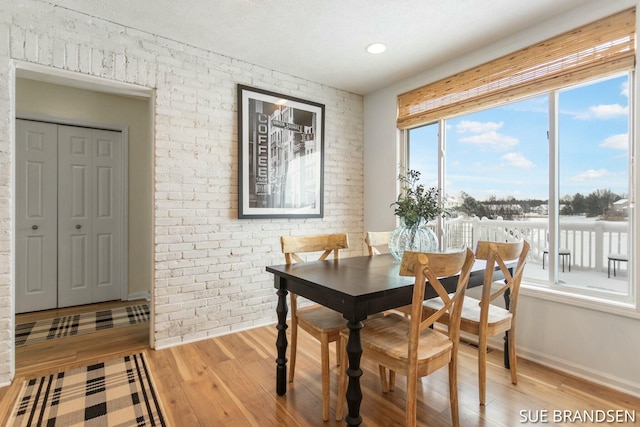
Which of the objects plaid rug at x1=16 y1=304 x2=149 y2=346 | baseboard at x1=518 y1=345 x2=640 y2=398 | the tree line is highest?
the tree line

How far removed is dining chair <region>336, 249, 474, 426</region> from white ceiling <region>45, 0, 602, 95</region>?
1.82 m

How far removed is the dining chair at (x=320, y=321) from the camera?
1801 mm

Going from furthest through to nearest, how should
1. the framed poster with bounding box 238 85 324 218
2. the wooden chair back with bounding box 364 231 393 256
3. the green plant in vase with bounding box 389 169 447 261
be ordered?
the framed poster with bounding box 238 85 324 218, the wooden chair back with bounding box 364 231 393 256, the green plant in vase with bounding box 389 169 447 261

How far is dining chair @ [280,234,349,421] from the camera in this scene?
180 centimetres

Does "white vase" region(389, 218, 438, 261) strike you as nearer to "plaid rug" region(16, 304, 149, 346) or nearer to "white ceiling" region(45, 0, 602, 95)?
"white ceiling" region(45, 0, 602, 95)

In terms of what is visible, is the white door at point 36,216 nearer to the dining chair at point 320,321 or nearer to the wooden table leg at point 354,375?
the dining chair at point 320,321

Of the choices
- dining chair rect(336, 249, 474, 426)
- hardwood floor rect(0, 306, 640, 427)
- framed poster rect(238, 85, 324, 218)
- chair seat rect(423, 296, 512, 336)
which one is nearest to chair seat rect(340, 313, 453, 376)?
dining chair rect(336, 249, 474, 426)

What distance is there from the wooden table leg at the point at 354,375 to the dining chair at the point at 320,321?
1.01 feet

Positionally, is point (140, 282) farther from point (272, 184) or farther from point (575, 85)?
point (575, 85)

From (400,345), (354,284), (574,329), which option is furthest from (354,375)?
(574,329)

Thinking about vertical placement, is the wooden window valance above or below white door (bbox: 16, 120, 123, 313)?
above

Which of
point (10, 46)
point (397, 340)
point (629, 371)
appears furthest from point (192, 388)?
point (629, 371)

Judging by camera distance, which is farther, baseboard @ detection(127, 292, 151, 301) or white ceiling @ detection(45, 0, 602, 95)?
baseboard @ detection(127, 292, 151, 301)

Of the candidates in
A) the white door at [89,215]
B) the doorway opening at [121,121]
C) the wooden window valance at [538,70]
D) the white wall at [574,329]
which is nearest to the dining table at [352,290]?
the white wall at [574,329]
